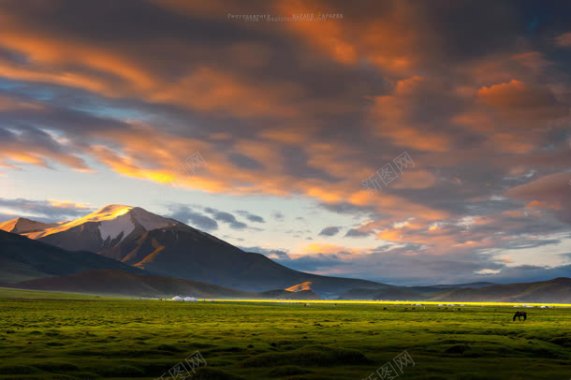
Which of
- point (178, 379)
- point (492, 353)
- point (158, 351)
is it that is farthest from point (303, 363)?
point (492, 353)

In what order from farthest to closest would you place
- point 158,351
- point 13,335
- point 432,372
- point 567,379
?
1. point 13,335
2. point 158,351
3. point 432,372
4. point 567,379

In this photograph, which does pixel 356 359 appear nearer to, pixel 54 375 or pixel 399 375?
pixel 399 375

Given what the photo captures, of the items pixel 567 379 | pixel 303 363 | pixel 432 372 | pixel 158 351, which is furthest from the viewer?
pixel 158 351

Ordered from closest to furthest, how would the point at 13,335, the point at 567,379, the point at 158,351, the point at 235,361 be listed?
the point at 567,379 → the point at 235,361 → the point at 158,351 → the point at 13,335

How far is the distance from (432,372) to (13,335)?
42.8 metres

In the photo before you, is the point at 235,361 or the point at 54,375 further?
the point at 235,361

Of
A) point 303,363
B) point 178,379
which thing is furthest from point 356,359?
point 178,379

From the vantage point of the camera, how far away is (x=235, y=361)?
3909cm

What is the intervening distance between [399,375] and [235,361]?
1159 centimetres

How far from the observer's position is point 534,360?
4112 centimetres

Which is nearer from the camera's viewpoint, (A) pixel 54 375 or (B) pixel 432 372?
(A) pixel 54 375

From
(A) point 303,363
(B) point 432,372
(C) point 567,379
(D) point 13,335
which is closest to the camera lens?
(C) point 567,379

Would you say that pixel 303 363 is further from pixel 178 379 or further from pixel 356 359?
pixel 178 379

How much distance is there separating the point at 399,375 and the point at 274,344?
19.0 meters
